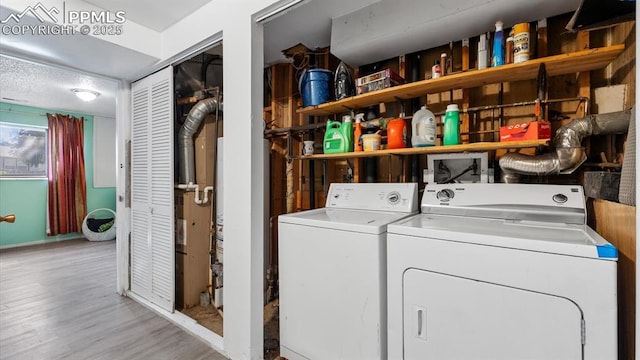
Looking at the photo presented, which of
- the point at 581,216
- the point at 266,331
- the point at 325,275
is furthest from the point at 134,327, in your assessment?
the point at 581,216

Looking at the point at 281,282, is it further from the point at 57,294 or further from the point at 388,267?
the point at 57,294

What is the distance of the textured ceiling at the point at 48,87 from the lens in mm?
3072

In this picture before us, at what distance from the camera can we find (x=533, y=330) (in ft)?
3.35

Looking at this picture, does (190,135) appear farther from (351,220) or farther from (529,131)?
(529,131)

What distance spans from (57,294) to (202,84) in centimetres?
243

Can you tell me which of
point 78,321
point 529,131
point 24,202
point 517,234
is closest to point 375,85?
point 529,131

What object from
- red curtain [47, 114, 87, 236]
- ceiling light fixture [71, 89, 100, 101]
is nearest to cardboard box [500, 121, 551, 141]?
ceiling light fixture [71, 89, 100, 101]

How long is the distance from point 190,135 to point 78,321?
5.55 feet

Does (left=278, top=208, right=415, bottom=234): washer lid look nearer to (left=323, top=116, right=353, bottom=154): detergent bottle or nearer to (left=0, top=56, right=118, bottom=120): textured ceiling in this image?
(left=323, top=116, right=353, bottom=154): detergent bottle

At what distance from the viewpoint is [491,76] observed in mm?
1606

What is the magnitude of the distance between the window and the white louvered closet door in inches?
141

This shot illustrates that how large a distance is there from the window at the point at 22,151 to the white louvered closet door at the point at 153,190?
3.59 m

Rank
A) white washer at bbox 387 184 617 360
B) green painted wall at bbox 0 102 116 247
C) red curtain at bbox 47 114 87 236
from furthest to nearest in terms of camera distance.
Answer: red curtain at bbox 47 114 87 236 < green painted wall at bbox 0 102 116 247 < white washer at bbox 387 184 617 360

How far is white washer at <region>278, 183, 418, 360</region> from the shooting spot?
1362mm
